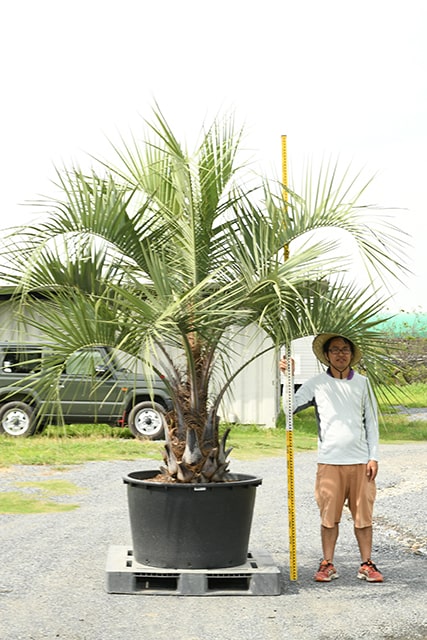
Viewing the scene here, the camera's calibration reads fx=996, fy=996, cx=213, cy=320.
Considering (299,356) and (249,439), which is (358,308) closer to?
(249,439)

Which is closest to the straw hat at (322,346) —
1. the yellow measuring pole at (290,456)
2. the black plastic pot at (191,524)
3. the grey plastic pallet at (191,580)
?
the yellow measuring pole at (290,456)

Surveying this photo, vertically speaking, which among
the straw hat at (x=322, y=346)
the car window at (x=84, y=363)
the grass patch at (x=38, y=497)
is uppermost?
the straw hat at (x=322, y=346)

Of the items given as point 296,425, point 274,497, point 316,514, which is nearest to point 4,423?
point 296,425

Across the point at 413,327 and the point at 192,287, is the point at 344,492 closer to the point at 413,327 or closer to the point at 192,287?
the point at 192,287

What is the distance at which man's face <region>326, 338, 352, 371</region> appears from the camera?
7098mm

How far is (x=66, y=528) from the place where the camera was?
364 inches

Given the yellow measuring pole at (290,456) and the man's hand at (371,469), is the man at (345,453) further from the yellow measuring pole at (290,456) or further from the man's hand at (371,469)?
the yellow measuring pole at (290,456)

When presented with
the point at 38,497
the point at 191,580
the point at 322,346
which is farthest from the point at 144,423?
the point at 191,580

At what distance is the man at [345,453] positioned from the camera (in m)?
6.98

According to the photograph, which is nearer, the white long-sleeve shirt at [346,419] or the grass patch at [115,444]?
the white long-sleeve shirt at [346,419]

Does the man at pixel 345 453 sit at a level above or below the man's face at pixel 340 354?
below

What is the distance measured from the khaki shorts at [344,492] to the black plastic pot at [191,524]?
1.89 feet

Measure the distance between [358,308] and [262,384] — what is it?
43.4 ft

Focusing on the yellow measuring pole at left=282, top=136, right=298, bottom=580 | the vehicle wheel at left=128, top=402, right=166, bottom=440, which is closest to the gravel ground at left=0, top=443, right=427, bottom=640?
the yellow measuring pole at left=282, top=136, right=298, bottom=580
